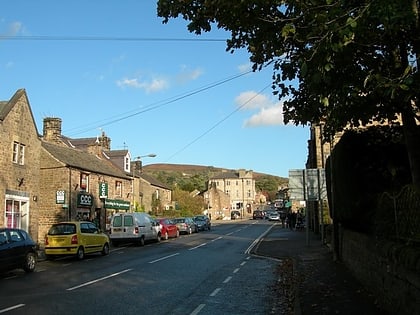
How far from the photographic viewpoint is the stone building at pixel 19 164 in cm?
2759

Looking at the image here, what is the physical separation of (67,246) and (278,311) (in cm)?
1490

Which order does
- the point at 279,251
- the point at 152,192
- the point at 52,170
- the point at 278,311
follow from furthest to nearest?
1. the point at 152,192
2. the point at 52,170
3. the point at 279,251
4. the point at 278,311

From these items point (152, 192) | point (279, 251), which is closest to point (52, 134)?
point (152, 192)

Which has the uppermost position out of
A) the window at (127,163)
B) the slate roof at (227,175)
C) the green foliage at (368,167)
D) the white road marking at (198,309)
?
the slate roof at (227,175)

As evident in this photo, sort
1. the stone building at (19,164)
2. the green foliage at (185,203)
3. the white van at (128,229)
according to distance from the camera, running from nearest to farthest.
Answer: the stone building at (19,164), the white van at (128,229), the green foliage at (185,203)

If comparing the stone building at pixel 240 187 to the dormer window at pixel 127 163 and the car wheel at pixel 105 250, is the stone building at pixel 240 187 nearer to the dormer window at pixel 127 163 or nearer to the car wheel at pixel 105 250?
the dormer window at pixel 127 163

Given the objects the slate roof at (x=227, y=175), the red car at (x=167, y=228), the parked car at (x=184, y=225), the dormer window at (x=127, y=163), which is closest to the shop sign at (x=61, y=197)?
the red car at (x=167, y=228)

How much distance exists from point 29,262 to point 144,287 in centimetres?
655

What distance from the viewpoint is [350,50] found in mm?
7738

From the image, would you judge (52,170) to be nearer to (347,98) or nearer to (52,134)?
(52,134)

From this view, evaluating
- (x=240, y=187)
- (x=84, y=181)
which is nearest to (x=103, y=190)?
(x=84, y=181)

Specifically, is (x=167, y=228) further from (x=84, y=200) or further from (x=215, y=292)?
(x=215, y=292)

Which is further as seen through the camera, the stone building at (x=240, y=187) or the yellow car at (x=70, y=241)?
the stone building at (x=240, y=187)

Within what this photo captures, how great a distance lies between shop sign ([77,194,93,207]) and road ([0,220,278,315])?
1755 cm
